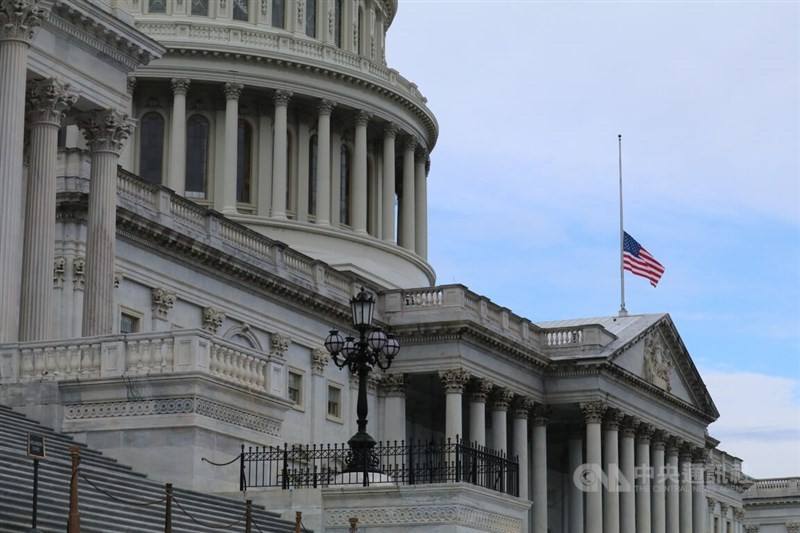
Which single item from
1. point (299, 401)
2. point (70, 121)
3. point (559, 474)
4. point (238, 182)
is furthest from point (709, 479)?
point (70, 121)

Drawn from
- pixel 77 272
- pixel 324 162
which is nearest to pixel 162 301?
pixel 77 272

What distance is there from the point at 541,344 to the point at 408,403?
7.70 metres

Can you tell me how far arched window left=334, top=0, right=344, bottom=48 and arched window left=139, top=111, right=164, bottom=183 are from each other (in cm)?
1264

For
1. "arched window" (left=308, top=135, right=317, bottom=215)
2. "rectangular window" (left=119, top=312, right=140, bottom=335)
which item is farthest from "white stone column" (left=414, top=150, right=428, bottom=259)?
"rectangular window" (left=119, top=312, right=140, bottom=335)

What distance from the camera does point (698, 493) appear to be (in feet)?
303

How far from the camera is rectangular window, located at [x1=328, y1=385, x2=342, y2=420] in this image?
65.9 meters

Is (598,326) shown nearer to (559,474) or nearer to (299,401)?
(559,474)

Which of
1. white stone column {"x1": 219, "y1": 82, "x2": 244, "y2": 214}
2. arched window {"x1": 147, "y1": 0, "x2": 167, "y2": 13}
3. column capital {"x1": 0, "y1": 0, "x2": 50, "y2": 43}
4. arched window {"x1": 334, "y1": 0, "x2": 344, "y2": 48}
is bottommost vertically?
column capital {"x1": 0, "y1": 0, "x2": 50, "y2": 43}

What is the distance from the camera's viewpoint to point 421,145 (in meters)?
93.8

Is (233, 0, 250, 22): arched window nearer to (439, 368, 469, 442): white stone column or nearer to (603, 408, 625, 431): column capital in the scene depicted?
(439, 368, 469, 442): white stone column

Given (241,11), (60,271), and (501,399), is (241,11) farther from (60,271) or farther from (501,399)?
(60,271)

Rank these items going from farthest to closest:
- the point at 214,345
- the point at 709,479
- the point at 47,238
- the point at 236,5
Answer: the point at 709,479 → the point at 236,5 → the point at 47,238 → the point at 214,345

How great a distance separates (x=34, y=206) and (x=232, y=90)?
44.4 meters

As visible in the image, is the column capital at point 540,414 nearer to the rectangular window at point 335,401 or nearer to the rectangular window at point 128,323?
the rectangular window at point 335,401
